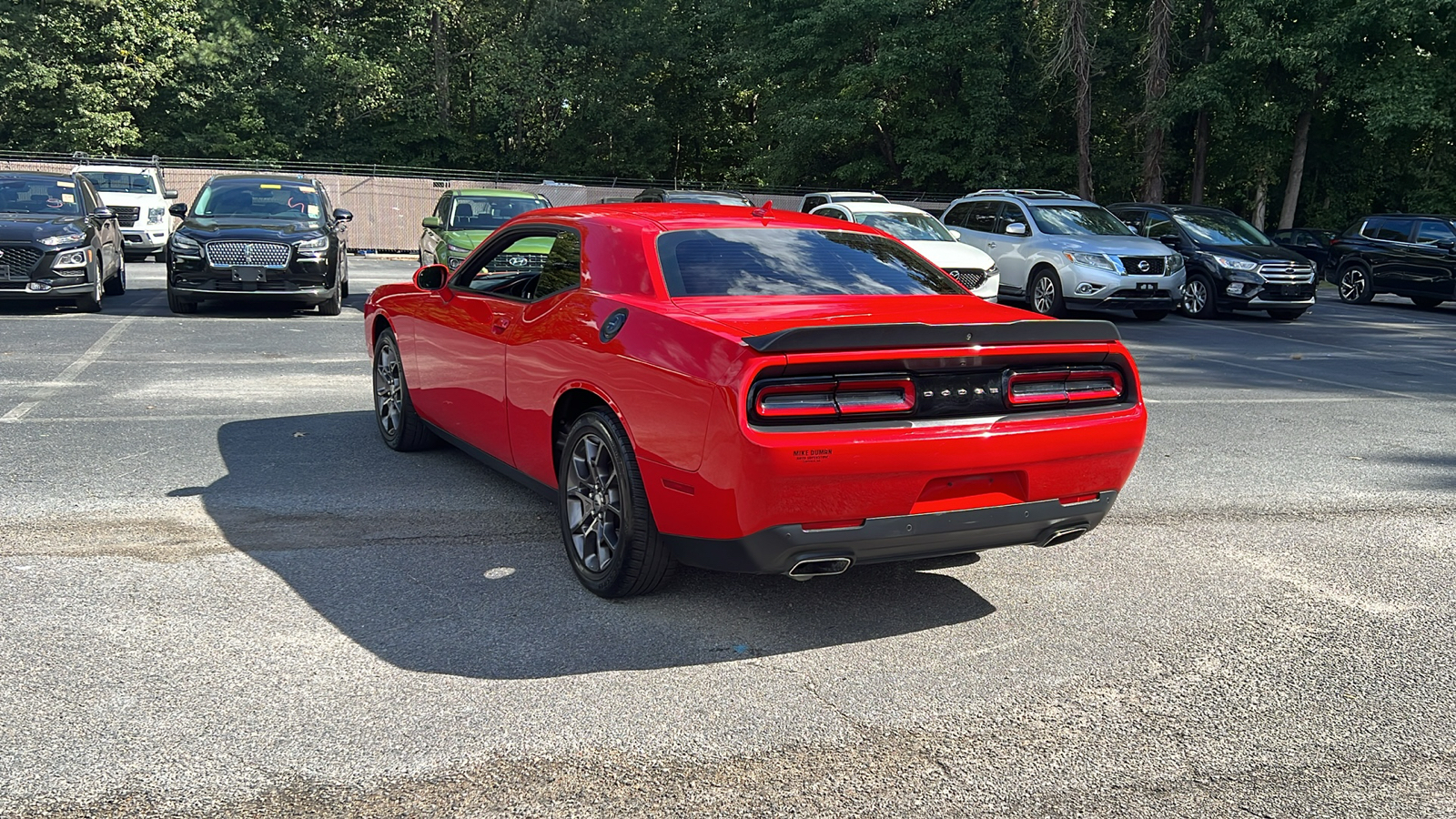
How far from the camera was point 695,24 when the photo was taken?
46.2 metres

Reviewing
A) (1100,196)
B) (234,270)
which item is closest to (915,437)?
(234,270)

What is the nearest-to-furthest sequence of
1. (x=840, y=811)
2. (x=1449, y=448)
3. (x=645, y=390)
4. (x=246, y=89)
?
(x=840, y=811), (x=645, y=390), (x=1449, y=448), (x=246, y=89)

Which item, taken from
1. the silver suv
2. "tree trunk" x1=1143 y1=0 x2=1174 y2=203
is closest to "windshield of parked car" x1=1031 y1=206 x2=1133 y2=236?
the silver suv

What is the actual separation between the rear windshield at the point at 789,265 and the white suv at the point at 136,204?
21.2 meters

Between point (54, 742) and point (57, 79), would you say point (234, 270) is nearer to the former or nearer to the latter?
point (54, 742)

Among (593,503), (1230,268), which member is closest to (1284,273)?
(1230,268)

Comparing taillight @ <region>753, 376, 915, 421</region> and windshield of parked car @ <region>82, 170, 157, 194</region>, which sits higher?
windshield of parked car @ <region>82, 170, 157, 194</region>

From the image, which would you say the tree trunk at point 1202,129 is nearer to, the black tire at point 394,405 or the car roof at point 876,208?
the car roof at point 876,208

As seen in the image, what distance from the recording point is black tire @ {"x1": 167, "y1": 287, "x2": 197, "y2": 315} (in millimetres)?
14828

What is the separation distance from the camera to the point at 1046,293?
1741 centimetres

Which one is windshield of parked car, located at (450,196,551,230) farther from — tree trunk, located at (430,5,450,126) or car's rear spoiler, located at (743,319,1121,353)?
tree trunk, located at (430,5,450,126)

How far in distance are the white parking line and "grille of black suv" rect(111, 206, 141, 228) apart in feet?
39.1

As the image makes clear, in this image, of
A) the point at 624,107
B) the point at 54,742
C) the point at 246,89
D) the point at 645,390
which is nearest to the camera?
the point at 54,742

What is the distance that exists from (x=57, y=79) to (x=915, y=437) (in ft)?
138
